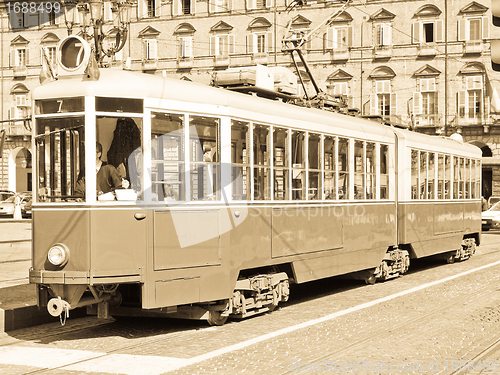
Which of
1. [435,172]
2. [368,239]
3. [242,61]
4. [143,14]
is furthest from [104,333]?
[143,14]

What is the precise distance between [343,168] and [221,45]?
1557 inches

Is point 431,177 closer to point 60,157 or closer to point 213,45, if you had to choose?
point 60,157

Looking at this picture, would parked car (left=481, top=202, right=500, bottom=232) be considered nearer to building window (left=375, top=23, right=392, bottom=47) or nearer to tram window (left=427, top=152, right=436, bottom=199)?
tram window (left=427, top=152, right=436, bottom=199)

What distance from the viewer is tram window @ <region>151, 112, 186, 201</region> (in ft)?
27.6

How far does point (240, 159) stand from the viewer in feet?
30.7

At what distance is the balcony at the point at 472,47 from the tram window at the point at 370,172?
116 feet

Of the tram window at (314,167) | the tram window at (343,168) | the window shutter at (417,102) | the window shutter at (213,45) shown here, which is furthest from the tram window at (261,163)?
the window shutter at (213,45)

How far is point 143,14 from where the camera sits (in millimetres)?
51469

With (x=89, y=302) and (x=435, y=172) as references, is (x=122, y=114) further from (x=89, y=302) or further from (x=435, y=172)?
(x=435, y=172)

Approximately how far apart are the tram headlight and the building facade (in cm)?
3689

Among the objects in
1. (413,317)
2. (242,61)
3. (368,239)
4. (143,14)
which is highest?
(143,14)

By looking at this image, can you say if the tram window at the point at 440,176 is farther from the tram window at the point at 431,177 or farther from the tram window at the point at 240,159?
the tram window at the point at 240,159

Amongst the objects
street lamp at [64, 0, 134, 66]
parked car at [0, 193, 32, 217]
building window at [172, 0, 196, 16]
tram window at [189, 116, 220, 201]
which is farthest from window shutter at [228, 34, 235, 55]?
tram window at [189, 116, 220, 201]

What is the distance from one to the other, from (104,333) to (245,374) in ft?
9.08
